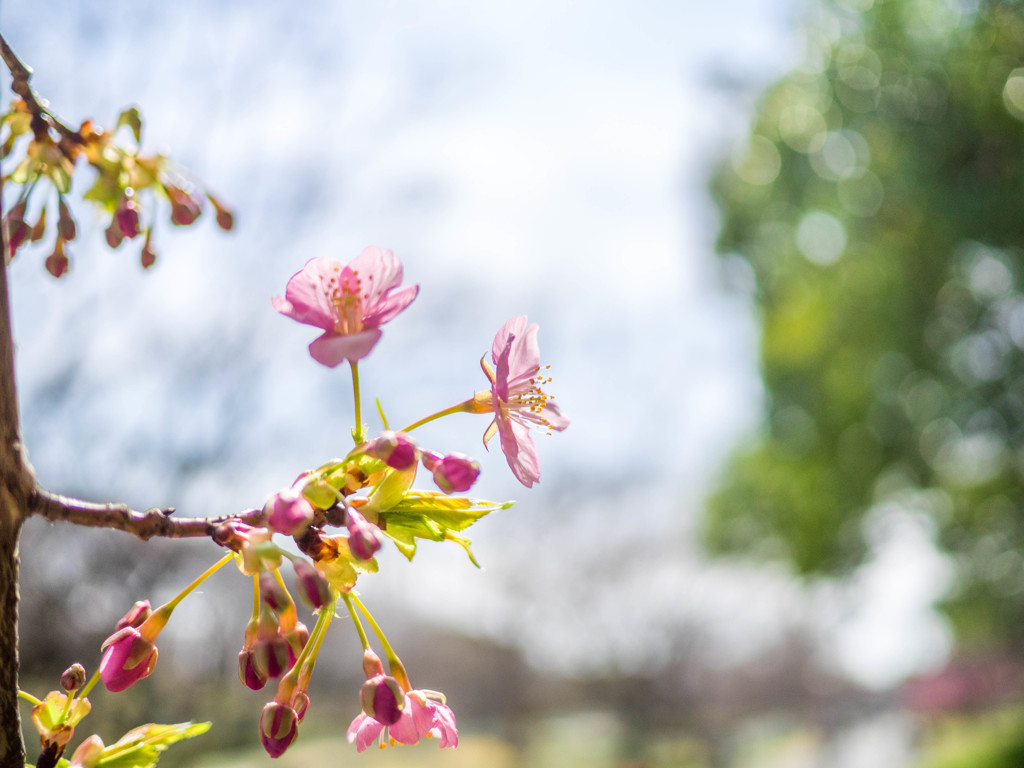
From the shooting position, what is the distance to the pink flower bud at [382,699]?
0.25 meters

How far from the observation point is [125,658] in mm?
256

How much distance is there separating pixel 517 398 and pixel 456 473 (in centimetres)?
10

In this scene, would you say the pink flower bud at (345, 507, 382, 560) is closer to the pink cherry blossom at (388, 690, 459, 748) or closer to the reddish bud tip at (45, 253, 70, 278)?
the pink cherry blossom at (388, 690, 459, 748)

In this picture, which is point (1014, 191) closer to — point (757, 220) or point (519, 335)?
point (757, 220)

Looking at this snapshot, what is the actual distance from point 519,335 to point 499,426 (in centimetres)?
4

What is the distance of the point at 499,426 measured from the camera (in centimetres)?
28

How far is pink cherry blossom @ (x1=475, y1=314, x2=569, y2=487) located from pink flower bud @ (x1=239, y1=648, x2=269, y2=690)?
105 millimetres

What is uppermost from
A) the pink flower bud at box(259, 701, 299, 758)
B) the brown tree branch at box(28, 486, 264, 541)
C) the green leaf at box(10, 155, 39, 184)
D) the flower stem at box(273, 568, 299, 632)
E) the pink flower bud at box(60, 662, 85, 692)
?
the green leaf at box(10, 155, 39, 184)

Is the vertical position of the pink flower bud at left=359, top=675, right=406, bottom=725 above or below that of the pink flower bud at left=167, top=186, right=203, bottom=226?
below

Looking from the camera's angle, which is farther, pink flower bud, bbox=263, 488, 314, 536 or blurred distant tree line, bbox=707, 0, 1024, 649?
blurred distant tree line, bbox=707, 0, 1024, 649

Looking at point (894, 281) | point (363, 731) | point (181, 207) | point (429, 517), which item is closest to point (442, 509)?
point (429, 517)

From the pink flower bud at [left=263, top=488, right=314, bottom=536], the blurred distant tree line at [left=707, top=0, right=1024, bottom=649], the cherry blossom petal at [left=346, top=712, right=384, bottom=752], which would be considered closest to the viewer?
the pink flower bud at [left=263, top=488, right=314, bottom=536]

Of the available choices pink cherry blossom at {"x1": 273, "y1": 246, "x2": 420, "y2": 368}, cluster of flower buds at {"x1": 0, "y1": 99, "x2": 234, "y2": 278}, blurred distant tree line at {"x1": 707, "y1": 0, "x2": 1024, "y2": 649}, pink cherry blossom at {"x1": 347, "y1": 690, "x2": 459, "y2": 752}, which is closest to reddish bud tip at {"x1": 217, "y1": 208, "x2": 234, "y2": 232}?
cluster of flower buds at {"x1": 0, "y1": 99, "x2": 234, "y2": 278}

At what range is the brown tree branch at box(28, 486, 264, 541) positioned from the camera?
8.8 inches
